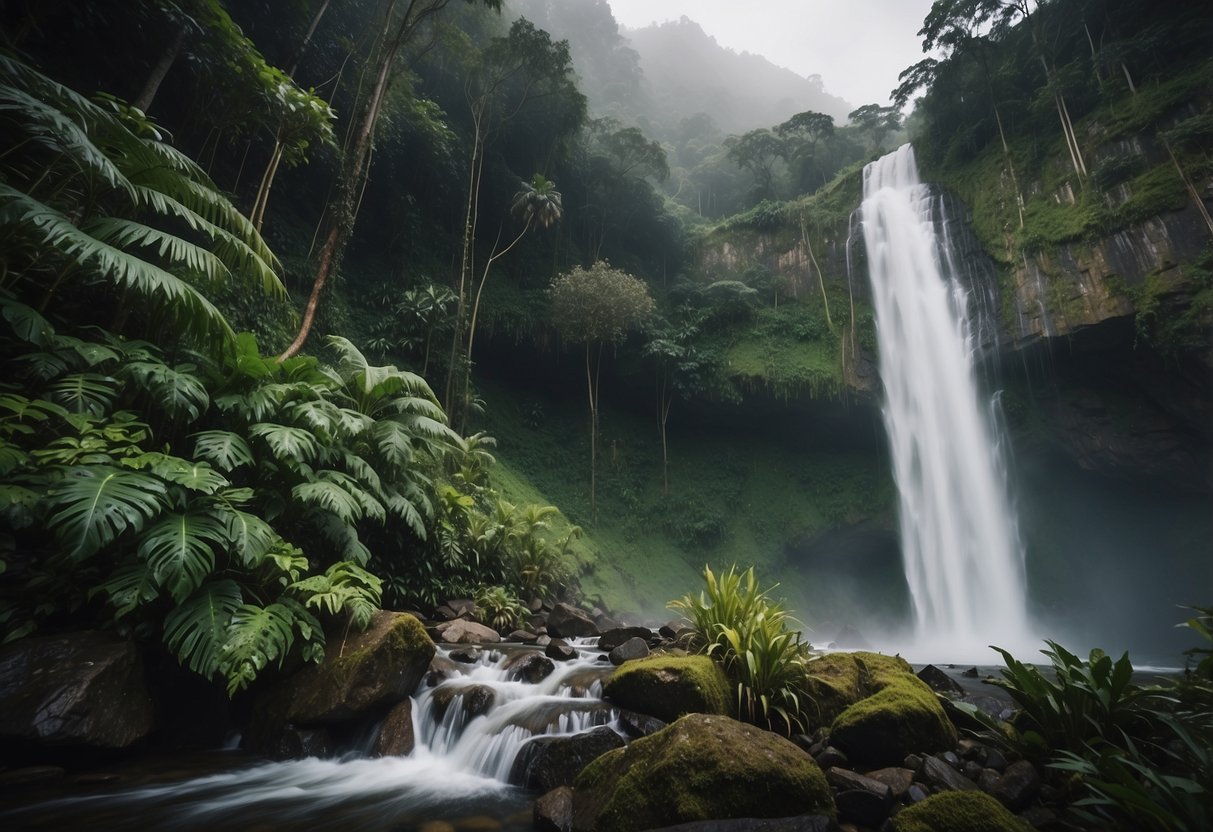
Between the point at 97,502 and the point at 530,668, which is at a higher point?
the point at 97,502

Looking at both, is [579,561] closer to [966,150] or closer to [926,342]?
[926,342]

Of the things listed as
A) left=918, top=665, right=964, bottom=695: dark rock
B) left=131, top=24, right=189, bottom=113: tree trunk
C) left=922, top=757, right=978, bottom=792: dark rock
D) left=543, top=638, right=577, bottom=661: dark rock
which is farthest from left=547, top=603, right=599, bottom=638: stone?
left=131, top=24, right=189, bottom=113: tree trunk

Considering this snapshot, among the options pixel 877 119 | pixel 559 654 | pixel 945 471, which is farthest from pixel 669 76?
pixel 559 654

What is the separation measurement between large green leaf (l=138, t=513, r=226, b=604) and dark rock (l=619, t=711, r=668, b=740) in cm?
329

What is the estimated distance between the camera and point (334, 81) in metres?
13.1

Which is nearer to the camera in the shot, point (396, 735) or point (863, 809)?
point (863, 809)

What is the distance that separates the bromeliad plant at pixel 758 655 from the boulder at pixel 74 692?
433 centimetres

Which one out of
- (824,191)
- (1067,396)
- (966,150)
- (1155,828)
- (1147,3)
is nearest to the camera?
(1155,828)

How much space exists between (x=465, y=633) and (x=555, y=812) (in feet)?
13.7

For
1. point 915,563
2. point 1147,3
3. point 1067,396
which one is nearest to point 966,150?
point 1147,3

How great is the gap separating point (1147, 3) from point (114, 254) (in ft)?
77.2

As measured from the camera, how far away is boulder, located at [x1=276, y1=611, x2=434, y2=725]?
4.08 meters

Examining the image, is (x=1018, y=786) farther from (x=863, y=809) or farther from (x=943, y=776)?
(x=863, y=809)

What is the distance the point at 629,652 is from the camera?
5.99 metres
